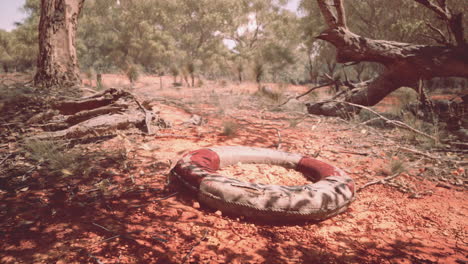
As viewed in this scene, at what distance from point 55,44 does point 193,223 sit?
5.03 metres

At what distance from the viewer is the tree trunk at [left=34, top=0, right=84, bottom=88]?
4805 millimetres

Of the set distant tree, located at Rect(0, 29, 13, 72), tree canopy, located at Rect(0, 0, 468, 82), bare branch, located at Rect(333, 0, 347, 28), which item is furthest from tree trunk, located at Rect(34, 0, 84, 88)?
distant tree, located at Rect(0, 29, 13, 72)

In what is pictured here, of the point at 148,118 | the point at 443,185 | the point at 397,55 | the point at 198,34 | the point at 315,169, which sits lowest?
the point at 443,185

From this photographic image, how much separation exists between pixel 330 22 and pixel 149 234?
482cm

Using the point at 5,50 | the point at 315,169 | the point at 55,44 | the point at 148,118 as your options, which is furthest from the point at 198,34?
the point at 315,169

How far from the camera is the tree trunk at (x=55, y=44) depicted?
4805 millimetres

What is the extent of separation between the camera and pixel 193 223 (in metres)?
1.97

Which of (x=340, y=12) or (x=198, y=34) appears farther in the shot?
(x=198, y=34)

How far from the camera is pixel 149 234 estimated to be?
177 centimetres

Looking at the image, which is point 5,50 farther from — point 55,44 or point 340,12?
point 340,12

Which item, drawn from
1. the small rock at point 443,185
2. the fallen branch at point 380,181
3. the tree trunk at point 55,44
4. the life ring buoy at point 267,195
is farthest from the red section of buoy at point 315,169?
the tree trunk at point 55,44

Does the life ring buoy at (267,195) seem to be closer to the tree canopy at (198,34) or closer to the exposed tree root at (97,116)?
the exposed tree root at (97,116)

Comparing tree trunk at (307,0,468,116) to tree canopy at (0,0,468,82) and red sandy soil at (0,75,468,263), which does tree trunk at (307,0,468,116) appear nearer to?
red sandy soil at (0,75,468,263)

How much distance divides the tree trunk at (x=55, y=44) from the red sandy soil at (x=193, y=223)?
2526 millimetres
